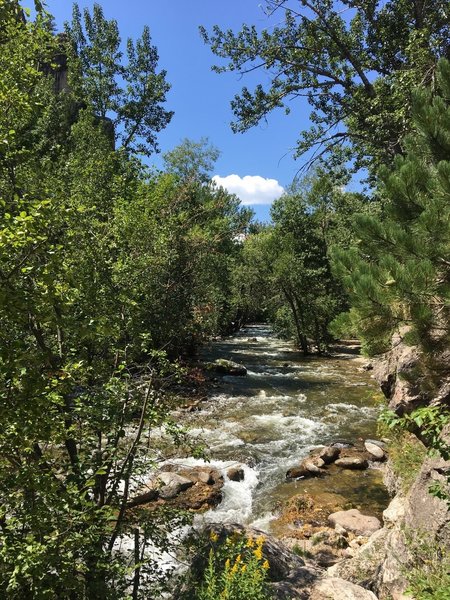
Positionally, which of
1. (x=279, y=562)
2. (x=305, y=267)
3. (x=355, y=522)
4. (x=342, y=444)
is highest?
(x=305, y=267)

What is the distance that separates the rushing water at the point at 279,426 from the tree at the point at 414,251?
A: 2.79 meters

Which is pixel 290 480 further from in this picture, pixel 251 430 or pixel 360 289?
pixel 360 289

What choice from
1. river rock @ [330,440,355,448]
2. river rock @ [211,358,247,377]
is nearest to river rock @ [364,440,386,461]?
river rock @ [330,440,355,448]

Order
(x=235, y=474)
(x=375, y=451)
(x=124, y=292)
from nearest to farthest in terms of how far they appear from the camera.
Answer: (x=124, y=292) → (x=235, y=474) → (x=375, y=451)

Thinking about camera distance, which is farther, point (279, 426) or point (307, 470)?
point (279, 426)

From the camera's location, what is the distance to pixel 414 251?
→ 535 cm

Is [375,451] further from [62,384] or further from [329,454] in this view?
[62,384]

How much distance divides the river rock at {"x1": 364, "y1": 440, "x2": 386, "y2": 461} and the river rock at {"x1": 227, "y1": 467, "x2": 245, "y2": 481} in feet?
11.1

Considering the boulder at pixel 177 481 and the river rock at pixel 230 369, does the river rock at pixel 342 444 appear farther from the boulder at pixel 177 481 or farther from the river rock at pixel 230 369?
the river rock at pixel 230 369

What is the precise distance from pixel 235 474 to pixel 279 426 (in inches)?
141

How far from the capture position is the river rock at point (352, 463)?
9.84m

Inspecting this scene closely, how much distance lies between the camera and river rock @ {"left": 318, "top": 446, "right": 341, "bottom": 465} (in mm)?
10141

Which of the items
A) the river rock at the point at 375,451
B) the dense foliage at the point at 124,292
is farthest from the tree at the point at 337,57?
the river rock at the point at 375,451

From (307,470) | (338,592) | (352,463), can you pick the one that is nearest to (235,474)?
(307,470)
